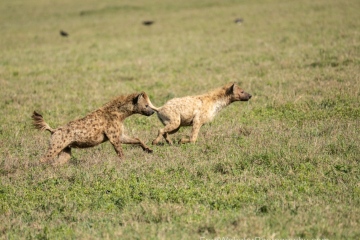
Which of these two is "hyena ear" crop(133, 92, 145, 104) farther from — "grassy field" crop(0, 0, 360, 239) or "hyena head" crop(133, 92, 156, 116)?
"grassy field" crop(0, 0, 360, 239)

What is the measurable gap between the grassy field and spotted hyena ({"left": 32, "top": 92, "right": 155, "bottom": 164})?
285mm

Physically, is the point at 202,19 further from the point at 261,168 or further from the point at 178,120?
the point at 261,168

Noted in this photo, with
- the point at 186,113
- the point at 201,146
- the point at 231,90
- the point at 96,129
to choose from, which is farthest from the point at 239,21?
the point at 96,129

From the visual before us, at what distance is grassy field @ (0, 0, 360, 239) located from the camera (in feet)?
21.1

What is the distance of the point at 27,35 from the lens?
30297 mm

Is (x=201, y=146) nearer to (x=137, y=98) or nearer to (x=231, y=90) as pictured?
(x=137, y=98)

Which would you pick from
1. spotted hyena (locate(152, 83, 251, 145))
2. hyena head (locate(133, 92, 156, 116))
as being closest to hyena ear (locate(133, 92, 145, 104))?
hyena head (locate(133, 92, 156, 116))

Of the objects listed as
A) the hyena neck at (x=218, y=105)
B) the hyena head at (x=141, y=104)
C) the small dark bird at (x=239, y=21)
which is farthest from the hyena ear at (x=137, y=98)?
the small dark bird at (x=239, y=21)

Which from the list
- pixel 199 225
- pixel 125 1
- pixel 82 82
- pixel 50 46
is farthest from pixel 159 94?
pixel 125 1

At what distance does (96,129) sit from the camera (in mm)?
8906

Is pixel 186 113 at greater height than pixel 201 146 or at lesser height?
greater

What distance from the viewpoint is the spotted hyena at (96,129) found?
8.71m

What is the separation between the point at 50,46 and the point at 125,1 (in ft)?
66.0

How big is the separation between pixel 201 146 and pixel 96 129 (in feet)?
6.04
